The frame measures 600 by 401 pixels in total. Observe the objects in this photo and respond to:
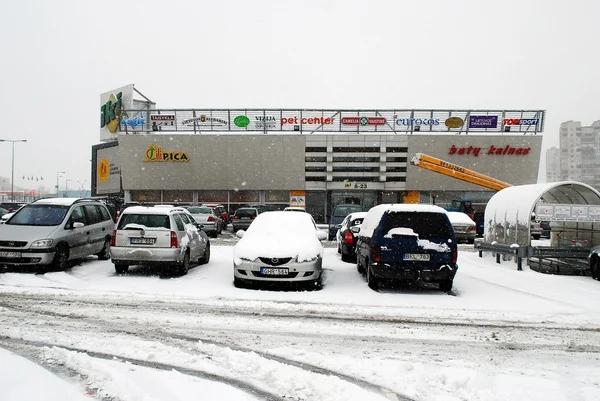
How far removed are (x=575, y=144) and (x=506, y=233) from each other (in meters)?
Result: 150

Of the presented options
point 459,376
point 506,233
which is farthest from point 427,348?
point 506,233

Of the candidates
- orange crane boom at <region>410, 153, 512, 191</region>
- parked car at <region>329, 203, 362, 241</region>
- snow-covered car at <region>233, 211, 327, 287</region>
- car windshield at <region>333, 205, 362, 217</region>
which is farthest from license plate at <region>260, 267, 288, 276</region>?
orange crane boom at <region>410, 153, 512, 191</region>

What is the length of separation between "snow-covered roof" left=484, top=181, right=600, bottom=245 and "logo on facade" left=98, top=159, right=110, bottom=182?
45527mm

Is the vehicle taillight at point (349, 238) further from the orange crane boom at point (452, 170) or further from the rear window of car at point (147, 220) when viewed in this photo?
the orange crane boom at point (452, 170)

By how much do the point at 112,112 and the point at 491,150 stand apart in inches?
1536

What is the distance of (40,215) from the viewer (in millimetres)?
11977

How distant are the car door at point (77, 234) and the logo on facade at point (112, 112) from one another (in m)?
40.1

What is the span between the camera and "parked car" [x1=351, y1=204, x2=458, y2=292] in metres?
9.52

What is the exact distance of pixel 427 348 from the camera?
18.7 feet

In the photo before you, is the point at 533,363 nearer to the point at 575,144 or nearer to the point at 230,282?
the point at 230,282

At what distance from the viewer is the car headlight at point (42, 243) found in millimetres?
10766

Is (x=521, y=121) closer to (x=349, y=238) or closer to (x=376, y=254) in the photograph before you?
(x=349, y=238)

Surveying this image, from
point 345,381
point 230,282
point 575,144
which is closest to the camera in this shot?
point 345,381

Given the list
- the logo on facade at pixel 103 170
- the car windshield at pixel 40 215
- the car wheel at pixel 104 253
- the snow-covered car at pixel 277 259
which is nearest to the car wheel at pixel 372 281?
the snow-covered car at pixel 277 259
